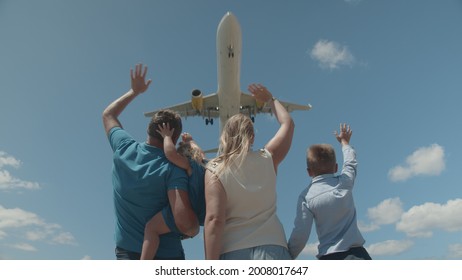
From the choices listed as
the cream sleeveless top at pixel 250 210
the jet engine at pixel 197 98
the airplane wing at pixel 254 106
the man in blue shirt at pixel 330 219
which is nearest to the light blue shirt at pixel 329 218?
the man in blue shirt at pixel 330 219

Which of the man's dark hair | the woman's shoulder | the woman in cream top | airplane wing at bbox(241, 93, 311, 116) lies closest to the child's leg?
the woman in cream top

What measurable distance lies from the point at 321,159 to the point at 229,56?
29283 mm

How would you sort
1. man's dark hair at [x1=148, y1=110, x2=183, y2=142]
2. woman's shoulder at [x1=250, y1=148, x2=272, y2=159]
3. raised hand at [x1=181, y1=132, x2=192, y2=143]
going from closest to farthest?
woman's shoulder at [x1=250, y1=148, x2=272, y2=159] → man's dark hair at [x1=148, y1=110, x2=183, y2=142] → raised hand at [x1=181, y1=132, x2=192, y2=143]

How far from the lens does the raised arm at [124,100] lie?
4.73 meters

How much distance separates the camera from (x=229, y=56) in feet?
107

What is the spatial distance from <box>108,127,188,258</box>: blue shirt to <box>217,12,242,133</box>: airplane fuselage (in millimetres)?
29330

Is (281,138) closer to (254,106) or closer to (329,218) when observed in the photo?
(329,218)

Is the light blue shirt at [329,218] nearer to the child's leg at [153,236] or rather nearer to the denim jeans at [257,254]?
the denim jeans at [257,254]

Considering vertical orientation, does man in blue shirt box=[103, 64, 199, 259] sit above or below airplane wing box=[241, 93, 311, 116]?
below

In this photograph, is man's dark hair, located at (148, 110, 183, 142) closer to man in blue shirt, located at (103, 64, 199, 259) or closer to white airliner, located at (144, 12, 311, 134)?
man in blue shirt, located at (103, 64, 199, 259)

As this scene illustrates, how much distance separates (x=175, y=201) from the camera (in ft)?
12.5

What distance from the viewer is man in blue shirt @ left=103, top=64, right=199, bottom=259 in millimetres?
3857

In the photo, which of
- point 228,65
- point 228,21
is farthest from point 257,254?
point 228,21
